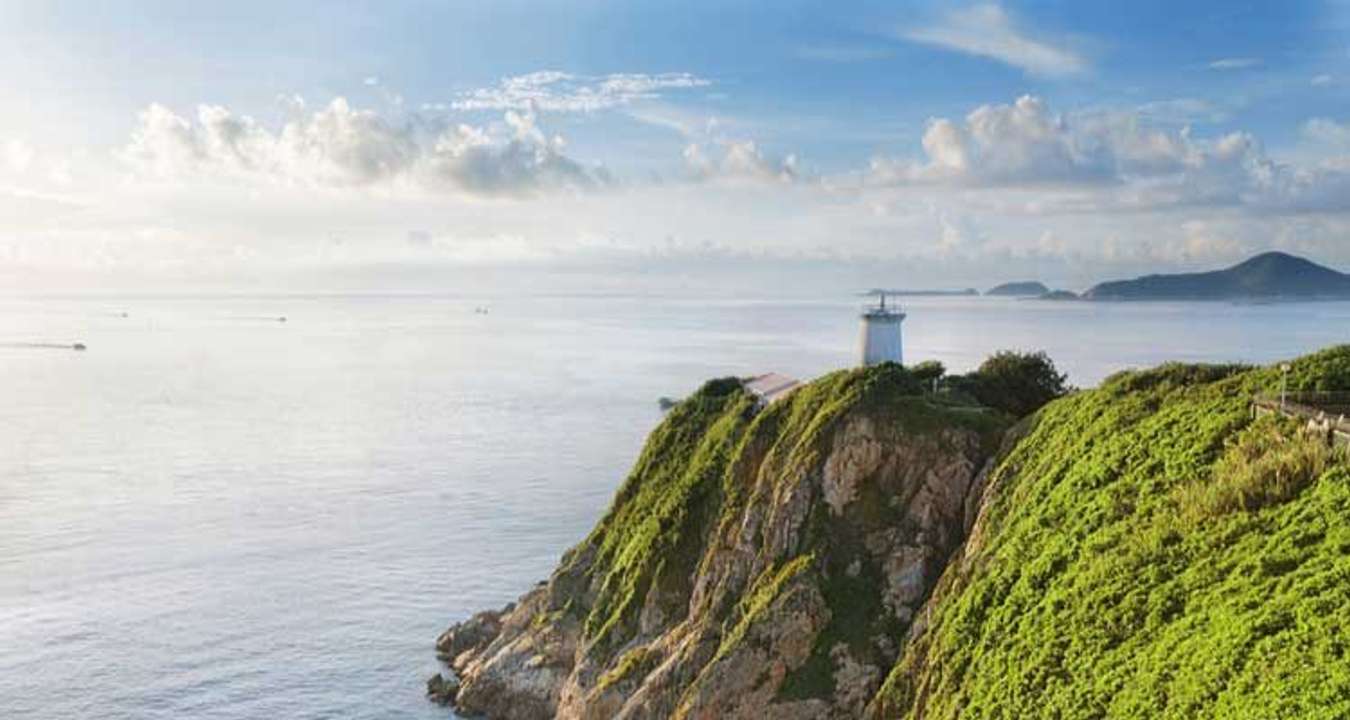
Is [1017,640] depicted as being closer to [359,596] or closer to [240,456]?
[359,596]

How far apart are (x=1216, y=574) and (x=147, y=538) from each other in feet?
237

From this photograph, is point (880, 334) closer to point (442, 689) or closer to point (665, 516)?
point (665, 516)

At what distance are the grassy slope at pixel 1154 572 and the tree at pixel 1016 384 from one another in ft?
27.2

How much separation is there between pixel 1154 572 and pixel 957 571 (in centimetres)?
927

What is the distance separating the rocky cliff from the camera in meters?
23.1

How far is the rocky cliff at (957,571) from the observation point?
23.1 metres

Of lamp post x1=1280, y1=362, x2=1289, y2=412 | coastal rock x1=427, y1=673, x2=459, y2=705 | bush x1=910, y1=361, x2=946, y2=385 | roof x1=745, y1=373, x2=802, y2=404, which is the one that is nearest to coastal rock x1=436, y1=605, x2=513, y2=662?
coastal rock x1=427, y1=673, x2=459, y2=705

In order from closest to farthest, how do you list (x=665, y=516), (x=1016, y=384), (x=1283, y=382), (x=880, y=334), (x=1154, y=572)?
(x=1154, y=572), (x=1283, y=382), (x=1016, y=384), (x=665, y=516), (x=880, y=334)

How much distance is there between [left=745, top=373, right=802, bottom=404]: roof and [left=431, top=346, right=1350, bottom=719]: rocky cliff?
3242 mm

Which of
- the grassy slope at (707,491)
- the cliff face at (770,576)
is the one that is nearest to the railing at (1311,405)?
the cliff face at (770,576)

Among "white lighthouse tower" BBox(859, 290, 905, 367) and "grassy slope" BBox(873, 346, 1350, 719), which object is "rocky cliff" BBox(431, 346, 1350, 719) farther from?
"white lighthouse tower" BBox(859, 290, 905, 367)

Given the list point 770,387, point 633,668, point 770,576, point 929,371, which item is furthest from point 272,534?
point 929,371

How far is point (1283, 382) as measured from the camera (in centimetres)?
3138

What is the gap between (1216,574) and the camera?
24.4 metres
